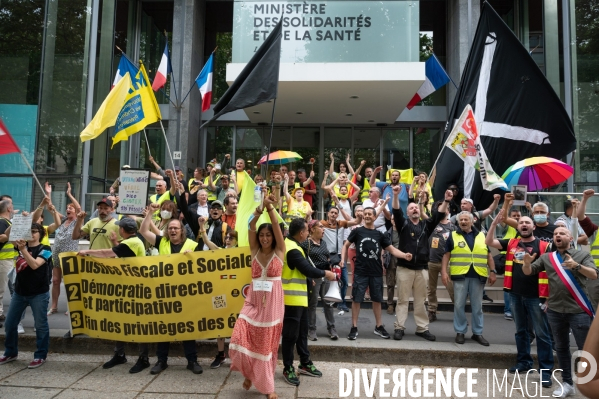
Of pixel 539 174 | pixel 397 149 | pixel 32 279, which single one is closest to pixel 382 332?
pixel 539 174

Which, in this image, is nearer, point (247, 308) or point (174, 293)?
point (247, 308)

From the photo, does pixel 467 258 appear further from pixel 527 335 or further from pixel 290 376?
pixel 290 376

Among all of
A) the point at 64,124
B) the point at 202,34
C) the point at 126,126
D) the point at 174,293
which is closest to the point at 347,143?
the point at 202,34

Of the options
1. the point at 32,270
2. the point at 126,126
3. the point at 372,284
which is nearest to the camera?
the point at 32,270

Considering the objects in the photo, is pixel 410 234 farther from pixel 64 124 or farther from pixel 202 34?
pixel 202 34

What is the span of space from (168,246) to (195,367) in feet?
5.19

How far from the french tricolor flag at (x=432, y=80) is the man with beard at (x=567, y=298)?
29.8 ft

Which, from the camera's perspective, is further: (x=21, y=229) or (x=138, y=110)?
(x=138, y=110)

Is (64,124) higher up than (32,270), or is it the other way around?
(64,124)

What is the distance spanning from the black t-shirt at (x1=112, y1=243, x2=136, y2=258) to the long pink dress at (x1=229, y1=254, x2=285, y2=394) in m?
1.90

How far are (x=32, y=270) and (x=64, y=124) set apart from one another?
830cm

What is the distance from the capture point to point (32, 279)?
5.68 m

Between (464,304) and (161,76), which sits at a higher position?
(161,76)

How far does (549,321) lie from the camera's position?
5.18 m
